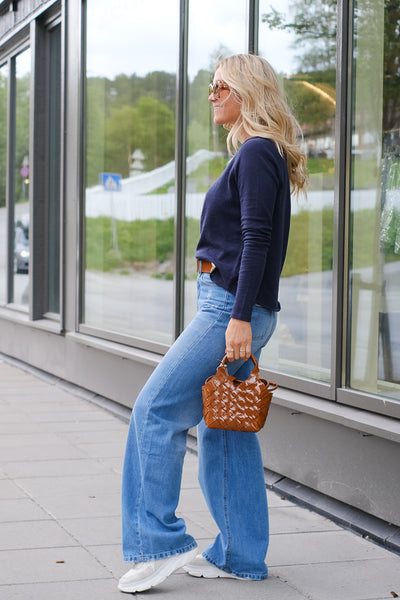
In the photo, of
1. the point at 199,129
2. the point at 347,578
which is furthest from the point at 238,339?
the point at 199,129

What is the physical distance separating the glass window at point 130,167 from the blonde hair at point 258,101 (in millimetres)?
3449

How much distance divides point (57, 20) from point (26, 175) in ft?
6.35

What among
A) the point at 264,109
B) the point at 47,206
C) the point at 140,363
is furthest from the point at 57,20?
the point at 264,109

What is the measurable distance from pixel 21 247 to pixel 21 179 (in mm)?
798

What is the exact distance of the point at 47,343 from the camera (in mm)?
9070

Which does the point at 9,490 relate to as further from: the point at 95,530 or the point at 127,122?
the point at 127,122

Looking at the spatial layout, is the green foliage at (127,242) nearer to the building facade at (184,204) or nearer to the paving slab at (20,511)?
the building facade at (184,204)

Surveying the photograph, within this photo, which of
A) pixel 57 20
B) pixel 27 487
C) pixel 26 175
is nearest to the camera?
pixel 27 487

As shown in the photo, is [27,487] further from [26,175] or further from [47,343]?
[26,175]

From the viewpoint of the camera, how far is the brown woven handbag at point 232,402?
317cm

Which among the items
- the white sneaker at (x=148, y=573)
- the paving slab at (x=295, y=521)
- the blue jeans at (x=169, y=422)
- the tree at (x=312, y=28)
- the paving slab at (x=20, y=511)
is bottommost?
the paving slab at (x=295, y=521)

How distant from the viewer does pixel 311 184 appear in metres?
5.41

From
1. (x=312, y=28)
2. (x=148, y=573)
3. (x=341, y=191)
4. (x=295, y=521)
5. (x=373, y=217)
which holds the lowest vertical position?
(x=295, y=521)

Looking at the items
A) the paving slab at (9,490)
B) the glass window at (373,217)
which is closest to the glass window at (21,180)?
the paving slab at (9,490)
